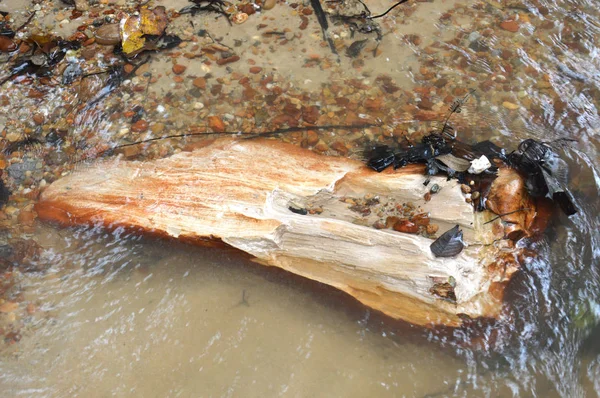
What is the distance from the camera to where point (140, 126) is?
145 inches

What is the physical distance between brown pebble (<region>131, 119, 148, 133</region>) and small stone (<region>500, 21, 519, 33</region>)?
3.39 metres

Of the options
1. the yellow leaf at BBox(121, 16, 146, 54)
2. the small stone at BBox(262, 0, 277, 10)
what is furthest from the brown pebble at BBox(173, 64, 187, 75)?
the small stone at BBox(262, 0, 277, 10)

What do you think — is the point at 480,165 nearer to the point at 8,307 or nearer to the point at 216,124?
the point at 216,124

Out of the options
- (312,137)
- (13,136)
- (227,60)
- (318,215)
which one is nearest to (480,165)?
(318,215)

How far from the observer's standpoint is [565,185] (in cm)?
318

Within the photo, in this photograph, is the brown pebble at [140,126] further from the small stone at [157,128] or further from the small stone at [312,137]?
the small stone at [312,137]

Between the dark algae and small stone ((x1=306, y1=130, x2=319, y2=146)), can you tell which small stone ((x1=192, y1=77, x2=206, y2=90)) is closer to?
small stone ((x1=306, y1=130, x2=319, y2=146))

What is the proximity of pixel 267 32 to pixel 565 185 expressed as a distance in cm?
288

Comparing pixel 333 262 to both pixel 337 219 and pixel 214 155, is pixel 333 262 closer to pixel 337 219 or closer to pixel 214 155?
pixel 337 219

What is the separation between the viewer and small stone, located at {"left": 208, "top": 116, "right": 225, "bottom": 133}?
364 cm

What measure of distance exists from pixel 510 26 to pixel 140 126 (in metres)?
3.49

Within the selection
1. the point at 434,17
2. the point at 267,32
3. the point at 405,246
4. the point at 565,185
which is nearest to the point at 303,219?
the point at 405,246

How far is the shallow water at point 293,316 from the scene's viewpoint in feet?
8.43

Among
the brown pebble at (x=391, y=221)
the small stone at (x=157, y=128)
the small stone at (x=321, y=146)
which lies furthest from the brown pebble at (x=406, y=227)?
the small stone at (x=157, y=128)
